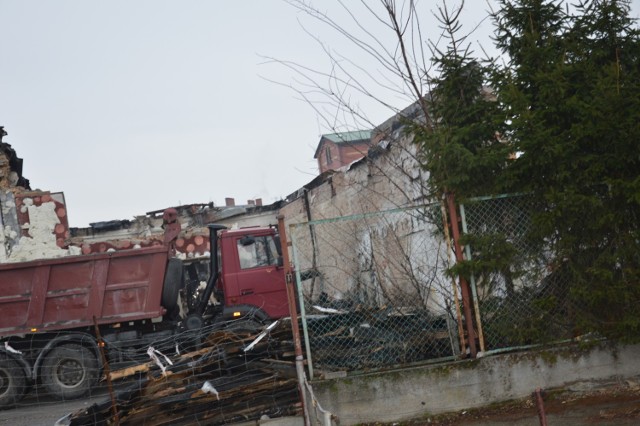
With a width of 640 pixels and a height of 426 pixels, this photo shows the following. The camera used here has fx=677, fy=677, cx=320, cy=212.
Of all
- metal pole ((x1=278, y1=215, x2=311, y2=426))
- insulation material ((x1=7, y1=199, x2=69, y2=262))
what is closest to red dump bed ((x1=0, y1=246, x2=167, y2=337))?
metal pole ((x1=278, y1=215, x2=311, y2=426))

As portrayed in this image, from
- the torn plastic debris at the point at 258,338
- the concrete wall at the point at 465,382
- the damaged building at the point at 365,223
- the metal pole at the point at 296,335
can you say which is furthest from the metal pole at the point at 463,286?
the torn plastic debris at the point at 258,338

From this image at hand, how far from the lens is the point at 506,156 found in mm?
7387

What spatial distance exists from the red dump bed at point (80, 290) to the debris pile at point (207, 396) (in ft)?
15.1

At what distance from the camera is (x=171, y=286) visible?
12.6 meters

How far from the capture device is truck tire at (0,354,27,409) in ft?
38.4

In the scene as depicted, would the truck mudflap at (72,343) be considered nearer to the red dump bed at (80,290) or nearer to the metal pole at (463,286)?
the red dump bed at (80,290)

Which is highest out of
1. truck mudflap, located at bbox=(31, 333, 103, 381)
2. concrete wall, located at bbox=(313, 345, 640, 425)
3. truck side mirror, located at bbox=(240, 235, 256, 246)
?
truck side mirror, located at bbox=(240, 235, 256, 246)

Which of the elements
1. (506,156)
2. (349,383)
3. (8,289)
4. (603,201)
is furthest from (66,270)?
(603,201)

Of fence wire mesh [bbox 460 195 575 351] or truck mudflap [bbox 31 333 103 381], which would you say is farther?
truck mudflap [bbox 31 333 103 381]

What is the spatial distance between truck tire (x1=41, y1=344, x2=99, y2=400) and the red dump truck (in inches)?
0.7

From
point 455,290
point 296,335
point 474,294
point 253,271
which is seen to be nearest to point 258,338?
point 296,335

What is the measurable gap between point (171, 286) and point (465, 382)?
7.03 m

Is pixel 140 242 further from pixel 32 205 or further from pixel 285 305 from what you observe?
pixel 285 305

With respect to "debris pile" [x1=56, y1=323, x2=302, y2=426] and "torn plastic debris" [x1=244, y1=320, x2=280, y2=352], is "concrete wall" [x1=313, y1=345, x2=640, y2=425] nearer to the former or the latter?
"debris pile" [x1=56, y1=323, x2=302, y2=426]
